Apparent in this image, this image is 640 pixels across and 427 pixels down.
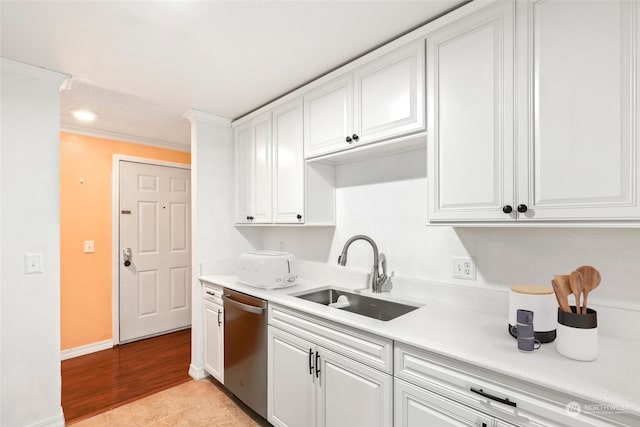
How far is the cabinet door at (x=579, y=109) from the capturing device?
3.38 feet

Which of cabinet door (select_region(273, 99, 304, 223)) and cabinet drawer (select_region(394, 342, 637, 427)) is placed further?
cabinet door (select_region(273, 99, 304, 223))

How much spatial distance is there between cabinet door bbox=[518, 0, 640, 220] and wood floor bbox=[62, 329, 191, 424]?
2990 millimetres

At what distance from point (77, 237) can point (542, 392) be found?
154 inches

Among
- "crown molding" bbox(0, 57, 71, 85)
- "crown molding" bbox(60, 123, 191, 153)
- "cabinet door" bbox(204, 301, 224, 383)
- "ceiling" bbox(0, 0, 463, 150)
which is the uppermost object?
"ceiling" bbox(0, 0, 463, 150)

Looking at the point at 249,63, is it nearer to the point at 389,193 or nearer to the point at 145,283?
the point at 389,193

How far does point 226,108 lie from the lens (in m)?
2.74

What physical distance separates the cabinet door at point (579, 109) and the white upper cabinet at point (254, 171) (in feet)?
6.04

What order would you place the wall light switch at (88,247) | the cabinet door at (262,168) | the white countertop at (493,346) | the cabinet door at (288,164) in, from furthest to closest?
1. the wall light switch at (88,247)
2. the cabinet door at (262,168)
3. the cabinet door at (288,164)
4. the white countertop at (493,346)

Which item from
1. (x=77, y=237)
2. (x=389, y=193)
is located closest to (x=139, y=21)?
(x=389, y=193)

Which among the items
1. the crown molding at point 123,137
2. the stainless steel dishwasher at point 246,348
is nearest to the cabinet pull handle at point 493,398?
the stainless steel dishwasher at point 246,348

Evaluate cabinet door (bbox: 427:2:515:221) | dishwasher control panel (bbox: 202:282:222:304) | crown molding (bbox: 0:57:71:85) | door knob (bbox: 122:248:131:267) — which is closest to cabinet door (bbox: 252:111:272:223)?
dishwasher control panel (bbox: 202:282:222:304)

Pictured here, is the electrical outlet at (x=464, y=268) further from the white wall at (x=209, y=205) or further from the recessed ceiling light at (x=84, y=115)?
the recessed ceiling light at (x=84, y=115)

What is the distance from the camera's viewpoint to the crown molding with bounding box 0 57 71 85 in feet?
6.22

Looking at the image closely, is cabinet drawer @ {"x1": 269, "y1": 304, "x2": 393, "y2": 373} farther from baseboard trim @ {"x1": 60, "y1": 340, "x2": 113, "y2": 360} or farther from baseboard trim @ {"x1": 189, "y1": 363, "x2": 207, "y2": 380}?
baseboard trim @ {"x1": 60, "y1": 340, "x2": 113, "y2": 360}
